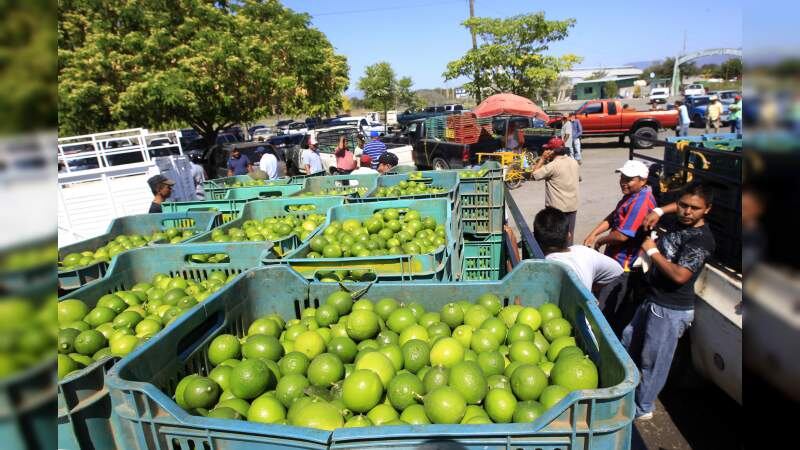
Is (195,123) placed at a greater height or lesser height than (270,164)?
greater

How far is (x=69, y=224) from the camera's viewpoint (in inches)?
380

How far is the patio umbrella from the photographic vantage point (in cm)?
1834

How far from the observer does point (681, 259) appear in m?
3.56

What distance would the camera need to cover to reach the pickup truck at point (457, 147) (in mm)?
15422

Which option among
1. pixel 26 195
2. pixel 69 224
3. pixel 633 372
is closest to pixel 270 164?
pixel 69 224

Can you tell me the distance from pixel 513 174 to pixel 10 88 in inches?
Answer: 574

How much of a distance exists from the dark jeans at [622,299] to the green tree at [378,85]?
4728cm

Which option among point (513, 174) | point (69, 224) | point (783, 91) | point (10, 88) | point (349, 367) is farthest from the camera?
point (513, 174)

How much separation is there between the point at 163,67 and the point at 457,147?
10.4 meters

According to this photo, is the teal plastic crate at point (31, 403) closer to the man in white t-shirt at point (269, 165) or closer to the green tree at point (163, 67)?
the man in white t-shirt at point (269, 165)

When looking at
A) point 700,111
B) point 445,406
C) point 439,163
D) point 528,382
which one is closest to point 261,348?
point 445,406

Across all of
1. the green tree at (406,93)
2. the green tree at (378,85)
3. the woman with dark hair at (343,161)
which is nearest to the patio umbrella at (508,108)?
the woman with dark hair at (343,161)

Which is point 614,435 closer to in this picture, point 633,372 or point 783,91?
point 633,372

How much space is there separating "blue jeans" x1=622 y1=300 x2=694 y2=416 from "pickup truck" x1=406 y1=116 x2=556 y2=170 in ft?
37.5
